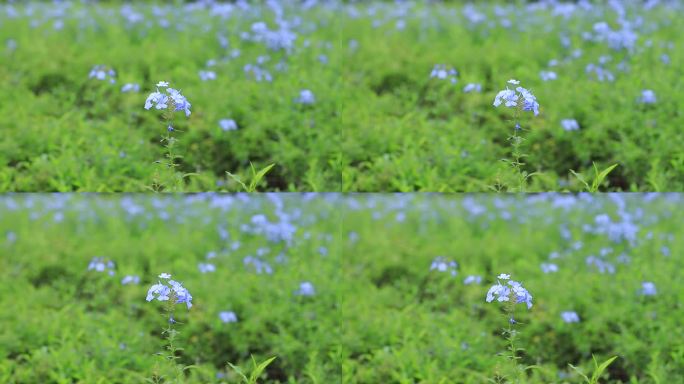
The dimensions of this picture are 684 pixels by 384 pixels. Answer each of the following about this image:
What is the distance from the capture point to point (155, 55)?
5707mm

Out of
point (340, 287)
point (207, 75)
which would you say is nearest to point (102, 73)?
point (207, 75)

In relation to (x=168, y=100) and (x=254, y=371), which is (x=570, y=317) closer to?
(x=254, y=371)

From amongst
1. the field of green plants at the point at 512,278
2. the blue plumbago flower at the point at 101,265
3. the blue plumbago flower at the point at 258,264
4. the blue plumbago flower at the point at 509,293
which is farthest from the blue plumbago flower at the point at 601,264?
the blue plumbago flower at the point at 101,265

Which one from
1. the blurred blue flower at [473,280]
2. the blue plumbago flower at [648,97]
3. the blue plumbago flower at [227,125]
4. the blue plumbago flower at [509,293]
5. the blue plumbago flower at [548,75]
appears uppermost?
the blue plumbago flower at [548,75]

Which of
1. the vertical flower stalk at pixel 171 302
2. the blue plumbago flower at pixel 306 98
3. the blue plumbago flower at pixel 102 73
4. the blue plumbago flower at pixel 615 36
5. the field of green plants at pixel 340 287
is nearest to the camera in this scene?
the vertical flower stalk at pixel 171 302

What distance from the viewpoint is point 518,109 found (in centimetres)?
485

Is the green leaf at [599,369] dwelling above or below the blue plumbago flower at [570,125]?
below

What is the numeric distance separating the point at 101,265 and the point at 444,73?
2.22m

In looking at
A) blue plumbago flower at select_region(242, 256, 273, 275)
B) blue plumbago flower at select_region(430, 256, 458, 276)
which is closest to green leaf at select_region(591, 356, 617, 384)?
blue plumbago flower at select_region(430, 256, 458, 276)

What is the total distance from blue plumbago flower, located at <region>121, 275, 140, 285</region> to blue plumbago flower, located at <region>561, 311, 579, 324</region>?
2271 mm

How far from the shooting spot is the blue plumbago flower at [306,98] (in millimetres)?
5348

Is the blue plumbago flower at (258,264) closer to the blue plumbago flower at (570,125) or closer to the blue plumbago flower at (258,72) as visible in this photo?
the blue plumbago flower at (258,72)

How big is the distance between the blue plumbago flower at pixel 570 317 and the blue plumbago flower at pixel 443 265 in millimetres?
627

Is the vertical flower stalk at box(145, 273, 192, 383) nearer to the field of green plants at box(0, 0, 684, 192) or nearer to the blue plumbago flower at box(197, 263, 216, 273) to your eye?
the blue plumbago flower at box(197, 263, 216, 273)
